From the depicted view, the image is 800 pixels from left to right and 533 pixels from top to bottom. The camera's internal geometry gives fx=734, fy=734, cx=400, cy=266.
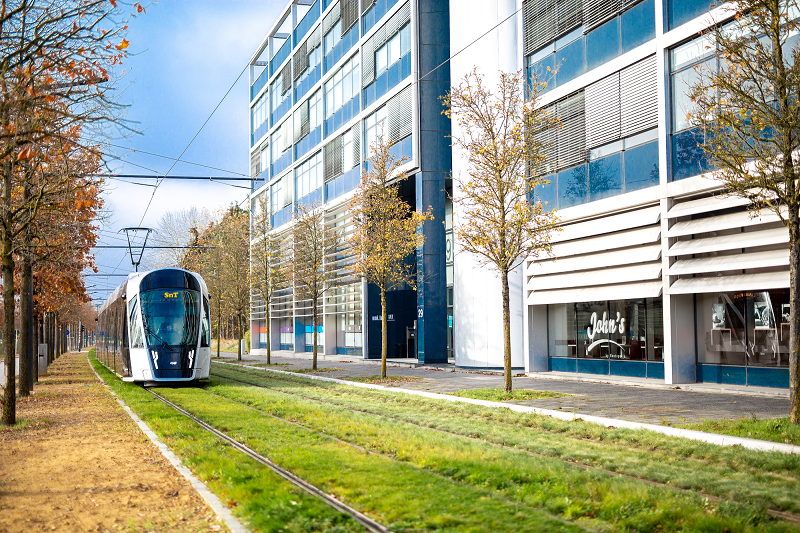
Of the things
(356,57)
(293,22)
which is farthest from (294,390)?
(293,22)

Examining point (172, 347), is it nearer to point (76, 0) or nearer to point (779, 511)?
point (76, 0)

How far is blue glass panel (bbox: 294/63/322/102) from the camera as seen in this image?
155 ft

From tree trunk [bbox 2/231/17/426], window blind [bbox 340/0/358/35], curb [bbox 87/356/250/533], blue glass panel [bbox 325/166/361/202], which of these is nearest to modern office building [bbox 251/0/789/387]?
blue glass panel [bbox 325/166/361/202]

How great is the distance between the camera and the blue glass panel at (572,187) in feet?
73.3

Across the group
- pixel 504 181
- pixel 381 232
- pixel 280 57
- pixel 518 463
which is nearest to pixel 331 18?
pixel 280 57

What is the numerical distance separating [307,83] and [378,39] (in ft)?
43.7

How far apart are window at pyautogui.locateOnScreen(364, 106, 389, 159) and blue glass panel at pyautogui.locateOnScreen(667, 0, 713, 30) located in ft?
59.4

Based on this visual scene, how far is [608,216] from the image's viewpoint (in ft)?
70.5

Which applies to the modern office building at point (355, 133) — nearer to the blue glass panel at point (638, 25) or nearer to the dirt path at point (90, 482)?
the blue glass panel at point (638, 25)

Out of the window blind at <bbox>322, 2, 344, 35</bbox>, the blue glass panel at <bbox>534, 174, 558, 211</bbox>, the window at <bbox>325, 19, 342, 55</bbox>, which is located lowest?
the blue glass panel at <bbox>534, 174, 558, 211</bbox>

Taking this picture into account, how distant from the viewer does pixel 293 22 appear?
171 feet

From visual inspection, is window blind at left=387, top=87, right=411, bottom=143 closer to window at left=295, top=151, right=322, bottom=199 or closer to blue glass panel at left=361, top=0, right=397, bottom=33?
blue glass panel at left=361, top=0, right=397, bottom=33

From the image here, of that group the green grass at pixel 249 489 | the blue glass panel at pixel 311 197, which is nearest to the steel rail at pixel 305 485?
the green grass at pixel 249 489

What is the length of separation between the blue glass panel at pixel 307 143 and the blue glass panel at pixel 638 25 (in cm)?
2738
